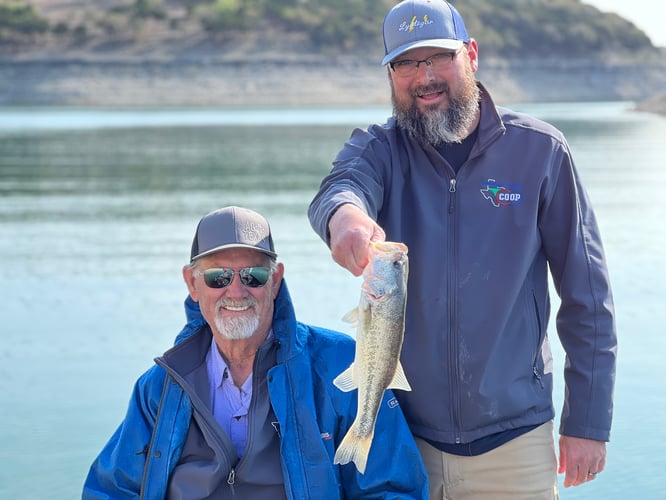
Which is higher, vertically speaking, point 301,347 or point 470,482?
point 301,347

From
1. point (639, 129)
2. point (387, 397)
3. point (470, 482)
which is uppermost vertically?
point (387, 397)

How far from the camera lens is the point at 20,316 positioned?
9.26 meters

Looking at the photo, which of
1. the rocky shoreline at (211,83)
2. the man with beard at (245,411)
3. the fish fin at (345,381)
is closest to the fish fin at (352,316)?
the fish fin at (345,381)

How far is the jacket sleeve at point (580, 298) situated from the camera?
360 cm

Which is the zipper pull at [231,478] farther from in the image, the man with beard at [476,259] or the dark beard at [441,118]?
the dark beard at [441,118]

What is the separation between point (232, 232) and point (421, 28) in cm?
93

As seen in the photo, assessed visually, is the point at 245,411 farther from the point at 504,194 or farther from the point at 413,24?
the point at 413,24

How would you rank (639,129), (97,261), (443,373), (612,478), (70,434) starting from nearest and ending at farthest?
(443,373)
(612,478)
(70,434)
(97,261)
(639,129)

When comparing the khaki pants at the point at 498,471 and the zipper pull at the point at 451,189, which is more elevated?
the zipper pull at the point at 451,189

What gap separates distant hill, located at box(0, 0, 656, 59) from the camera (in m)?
77.8

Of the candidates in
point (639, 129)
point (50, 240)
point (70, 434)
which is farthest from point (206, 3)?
point (70, 434)

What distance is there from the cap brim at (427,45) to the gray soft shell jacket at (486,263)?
25 centimetres

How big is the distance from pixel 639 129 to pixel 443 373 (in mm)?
33820

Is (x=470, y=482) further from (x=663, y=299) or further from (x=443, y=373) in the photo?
(x=663, y=299)
